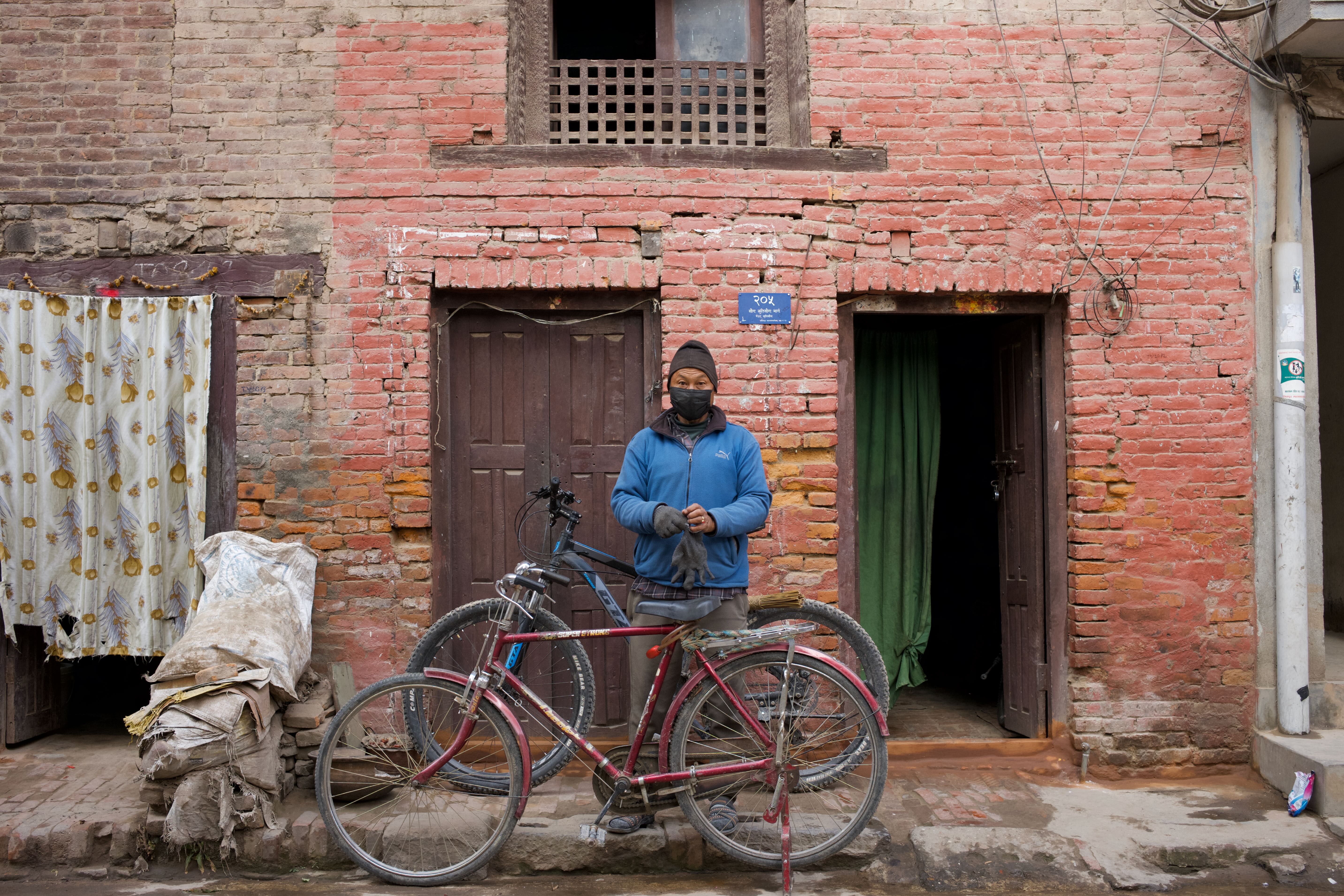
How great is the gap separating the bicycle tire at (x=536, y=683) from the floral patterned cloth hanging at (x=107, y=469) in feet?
4.83

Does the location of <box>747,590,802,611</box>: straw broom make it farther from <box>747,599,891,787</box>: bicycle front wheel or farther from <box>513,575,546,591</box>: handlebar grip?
<box>513,575,546,591</box>: handlebar grip

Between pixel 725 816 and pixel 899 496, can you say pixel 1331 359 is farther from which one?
pixel 725 816

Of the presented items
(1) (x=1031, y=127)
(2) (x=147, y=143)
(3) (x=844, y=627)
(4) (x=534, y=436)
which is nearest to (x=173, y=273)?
(2) (x=147, y=143)

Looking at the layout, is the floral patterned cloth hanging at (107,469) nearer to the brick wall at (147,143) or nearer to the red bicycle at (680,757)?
the brick wall at (147,143)

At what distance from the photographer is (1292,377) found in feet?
15.9

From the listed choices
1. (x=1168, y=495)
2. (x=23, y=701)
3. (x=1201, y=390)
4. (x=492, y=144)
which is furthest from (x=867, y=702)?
(x=23, y=701)

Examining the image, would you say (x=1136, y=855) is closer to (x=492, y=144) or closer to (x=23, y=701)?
(x=492, y=144)

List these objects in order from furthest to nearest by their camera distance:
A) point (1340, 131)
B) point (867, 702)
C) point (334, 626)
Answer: point (1340, 131), point (334, 626), point (867, 702)

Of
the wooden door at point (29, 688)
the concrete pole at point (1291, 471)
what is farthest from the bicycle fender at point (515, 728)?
Answer: the concrete pole at point (1291, 471)

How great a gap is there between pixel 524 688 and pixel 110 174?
11.9ft

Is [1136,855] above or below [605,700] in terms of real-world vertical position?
below

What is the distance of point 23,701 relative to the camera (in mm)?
5035

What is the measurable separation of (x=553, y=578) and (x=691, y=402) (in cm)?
96

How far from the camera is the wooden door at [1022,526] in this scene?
518 centimetres
